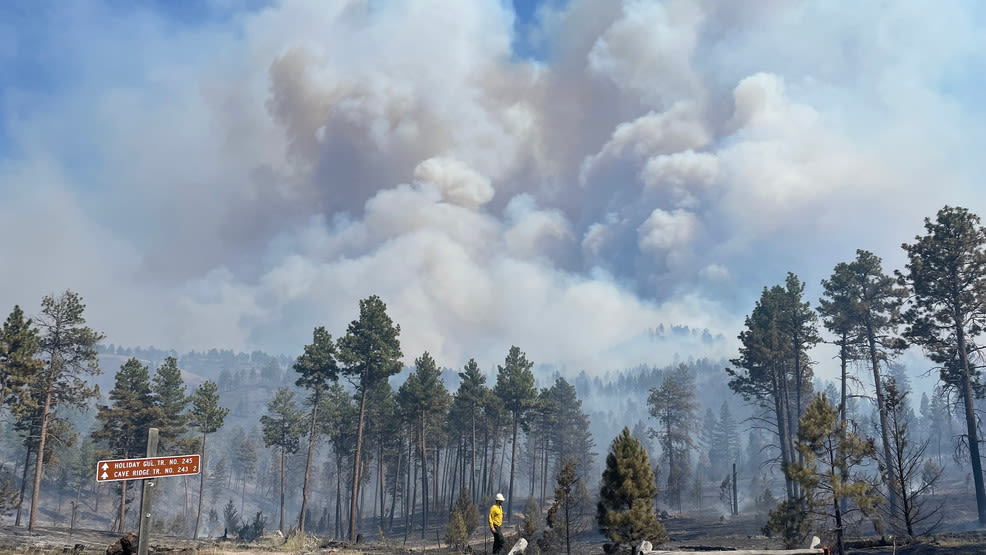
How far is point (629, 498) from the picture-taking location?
76.7ft

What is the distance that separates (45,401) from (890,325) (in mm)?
65398

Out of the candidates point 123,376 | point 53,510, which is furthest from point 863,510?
point 53,510

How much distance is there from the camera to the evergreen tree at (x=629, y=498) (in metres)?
23.1

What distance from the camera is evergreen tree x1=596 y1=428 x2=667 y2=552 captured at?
910 inches

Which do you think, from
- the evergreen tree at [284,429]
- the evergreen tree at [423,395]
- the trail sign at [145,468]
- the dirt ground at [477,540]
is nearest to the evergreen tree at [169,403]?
the dirt ground at [477,540]

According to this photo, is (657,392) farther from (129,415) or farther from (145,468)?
(145,468)

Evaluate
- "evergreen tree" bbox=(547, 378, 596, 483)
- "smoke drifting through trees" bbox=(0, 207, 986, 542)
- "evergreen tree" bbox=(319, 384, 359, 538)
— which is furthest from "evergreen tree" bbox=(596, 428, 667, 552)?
"evergreen tree" bbox=(547, 378, 596, 483)

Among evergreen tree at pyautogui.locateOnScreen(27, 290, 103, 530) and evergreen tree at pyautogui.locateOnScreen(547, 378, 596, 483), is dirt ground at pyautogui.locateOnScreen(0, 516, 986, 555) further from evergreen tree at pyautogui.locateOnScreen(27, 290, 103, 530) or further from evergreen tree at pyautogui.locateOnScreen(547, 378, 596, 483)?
evergreen tree at pyautogui.locateOnScreen(547, 378, 596, 483)

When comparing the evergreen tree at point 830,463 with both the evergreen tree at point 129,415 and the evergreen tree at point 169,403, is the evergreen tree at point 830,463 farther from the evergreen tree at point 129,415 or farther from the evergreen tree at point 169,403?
the evergreen tree at point 129,415

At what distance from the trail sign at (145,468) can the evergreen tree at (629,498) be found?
15.3 meters

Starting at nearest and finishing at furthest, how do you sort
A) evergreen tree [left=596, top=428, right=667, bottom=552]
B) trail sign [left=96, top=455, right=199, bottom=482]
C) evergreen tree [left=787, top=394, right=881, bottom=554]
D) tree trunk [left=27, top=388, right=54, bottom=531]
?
trail sign [left=96, top=455, right=199, bottom=482], evergreen tree [left=787, top=394, right=881, bottom=554], evergreen tree [left=596, top=428, right=667, bottom=552], tree trunk [left=27, top=388, right=54, bottom=531]

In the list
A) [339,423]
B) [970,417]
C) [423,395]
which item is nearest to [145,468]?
[970,417]

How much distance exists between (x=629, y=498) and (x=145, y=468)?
17.1m

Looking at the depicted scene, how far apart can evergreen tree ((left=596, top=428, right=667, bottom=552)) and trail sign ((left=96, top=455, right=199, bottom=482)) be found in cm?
1529
